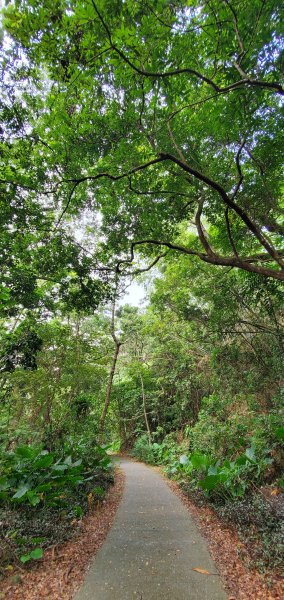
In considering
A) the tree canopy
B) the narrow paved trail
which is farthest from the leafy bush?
the tree canopy

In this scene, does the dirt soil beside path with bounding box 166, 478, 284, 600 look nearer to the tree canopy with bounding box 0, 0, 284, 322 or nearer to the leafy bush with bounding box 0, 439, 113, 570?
the leafy bush with bounding box 0, 439, 113, 570

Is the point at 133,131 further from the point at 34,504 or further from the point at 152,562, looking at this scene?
the point at 152,562

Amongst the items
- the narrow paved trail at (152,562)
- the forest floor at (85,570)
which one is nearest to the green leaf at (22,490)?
the forest floor at (85,570)

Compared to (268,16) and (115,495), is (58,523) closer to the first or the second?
(115,495)

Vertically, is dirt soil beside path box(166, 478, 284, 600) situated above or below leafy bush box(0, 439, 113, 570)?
below

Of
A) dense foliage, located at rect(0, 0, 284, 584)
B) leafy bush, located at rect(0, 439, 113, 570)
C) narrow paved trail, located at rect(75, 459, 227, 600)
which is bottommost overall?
narrow paved trail, located at rect(75, 459, 227, 600)

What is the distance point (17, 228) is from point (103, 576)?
5.43m

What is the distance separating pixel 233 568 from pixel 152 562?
0.95 meters

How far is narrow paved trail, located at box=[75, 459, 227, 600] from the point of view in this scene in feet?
9.18

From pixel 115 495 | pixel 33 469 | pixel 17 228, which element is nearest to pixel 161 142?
pixel 17 228

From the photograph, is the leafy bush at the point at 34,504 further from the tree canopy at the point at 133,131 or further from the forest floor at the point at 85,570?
the tree canopy at the point at 133,131

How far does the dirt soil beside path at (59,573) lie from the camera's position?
2846 mm

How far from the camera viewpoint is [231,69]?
3314 mm

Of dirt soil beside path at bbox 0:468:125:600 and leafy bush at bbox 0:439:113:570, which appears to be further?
leafy bush at bbox 0:439:113:570
